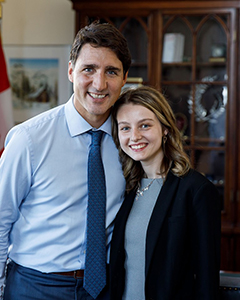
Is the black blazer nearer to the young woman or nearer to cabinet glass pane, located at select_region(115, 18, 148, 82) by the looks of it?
the young woman

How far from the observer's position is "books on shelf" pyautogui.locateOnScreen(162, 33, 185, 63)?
3441 mm

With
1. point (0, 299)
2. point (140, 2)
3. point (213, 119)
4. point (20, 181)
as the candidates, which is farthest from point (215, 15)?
point (0, 299)

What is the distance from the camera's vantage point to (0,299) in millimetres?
1624

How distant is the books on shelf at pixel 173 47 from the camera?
3441 millimetres

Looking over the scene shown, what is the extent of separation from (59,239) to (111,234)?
23cm

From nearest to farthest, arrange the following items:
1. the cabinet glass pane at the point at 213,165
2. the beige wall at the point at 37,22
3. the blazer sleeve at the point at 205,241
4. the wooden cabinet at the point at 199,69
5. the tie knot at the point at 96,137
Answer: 1. the blazer sleeve at the point at 205,241
2. the tie knot at the point at 96,137
3. the wooden cabinet at the point at 199,69
4. the cabinet glass pane at the point at 213,165
5. the beige wall at the point at 37,22

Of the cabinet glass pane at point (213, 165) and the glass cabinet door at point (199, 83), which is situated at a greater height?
the glass cabinet door at point (199, 83)

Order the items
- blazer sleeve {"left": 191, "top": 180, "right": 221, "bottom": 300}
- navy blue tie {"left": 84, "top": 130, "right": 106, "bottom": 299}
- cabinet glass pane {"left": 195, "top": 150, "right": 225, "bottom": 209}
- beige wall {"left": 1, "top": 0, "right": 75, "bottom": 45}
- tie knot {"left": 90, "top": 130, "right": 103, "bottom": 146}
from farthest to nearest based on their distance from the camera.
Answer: beige wall {"left": 1, "top": 0, "right": 75, "bottom": 45}, cabinet glass pane {"left": 195, "top": 150, "right": 225, "bottom": 209}, tie knot {"left": 90, "top": 130, "right": 103, "bottom": 146}, navy blue tie {"left": 84, "top": 130, "right": 106, "bottom": 299}, blazer sleeve {"left": 191, "top": 180, "right": 221, "bottom": 300}

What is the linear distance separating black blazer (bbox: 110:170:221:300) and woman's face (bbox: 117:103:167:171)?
0.61 feet

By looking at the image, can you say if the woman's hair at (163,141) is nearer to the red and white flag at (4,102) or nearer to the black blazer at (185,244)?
the black blazer at (185,244)

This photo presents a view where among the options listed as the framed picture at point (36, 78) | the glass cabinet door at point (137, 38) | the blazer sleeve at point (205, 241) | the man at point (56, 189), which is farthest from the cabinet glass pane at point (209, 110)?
the blazer sleeve at point (205, 241)

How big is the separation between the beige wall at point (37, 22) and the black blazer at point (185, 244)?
2756mm

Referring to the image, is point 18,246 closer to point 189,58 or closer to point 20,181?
point 20,181

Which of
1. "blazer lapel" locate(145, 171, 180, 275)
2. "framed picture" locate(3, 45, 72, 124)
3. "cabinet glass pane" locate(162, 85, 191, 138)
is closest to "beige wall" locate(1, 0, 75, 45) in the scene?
"framed picture" locate(3, 45, 72, 124)
